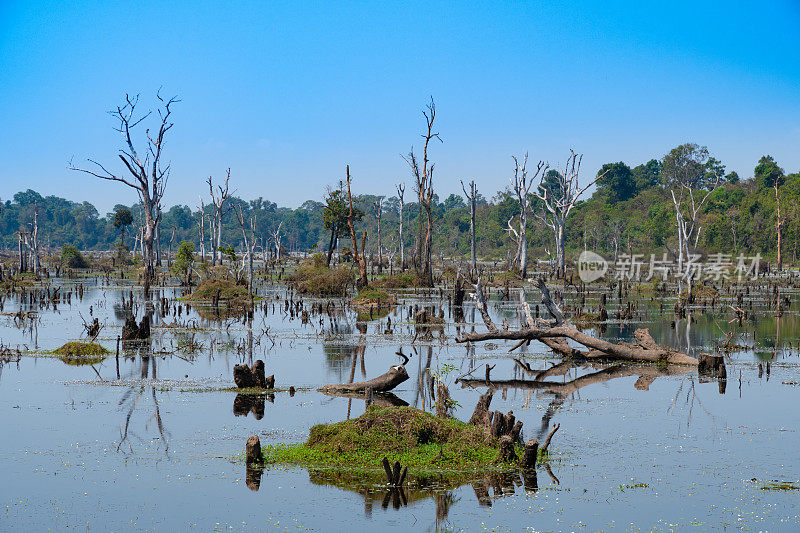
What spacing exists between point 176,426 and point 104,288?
40.4 metres

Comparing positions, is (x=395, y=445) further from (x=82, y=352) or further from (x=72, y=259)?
(x=72, y=259)

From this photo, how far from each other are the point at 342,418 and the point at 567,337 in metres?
8.19

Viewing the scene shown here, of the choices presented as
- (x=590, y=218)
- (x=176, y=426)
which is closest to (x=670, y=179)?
(x=590, y=218)

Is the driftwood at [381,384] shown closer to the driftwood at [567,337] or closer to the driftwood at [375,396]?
the driftwood at [375,396]

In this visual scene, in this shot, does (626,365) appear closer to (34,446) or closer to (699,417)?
(699,417)

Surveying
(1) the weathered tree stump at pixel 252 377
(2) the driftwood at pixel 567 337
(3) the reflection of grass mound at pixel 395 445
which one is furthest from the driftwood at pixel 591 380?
(3) the reflection of grass mound at pixel 395 445

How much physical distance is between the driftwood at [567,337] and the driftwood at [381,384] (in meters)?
3.86

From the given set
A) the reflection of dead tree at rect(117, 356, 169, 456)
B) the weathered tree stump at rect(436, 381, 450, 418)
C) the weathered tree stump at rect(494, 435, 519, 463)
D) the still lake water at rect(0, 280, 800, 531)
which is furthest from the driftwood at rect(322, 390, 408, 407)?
the weathered tree stump at rect(494, 435, 519, 463)

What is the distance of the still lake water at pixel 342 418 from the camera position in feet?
31.9

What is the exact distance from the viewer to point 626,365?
20750 mm

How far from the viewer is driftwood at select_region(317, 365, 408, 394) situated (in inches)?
644

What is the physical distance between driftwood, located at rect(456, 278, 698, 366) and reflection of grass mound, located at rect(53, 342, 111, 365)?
9235mm

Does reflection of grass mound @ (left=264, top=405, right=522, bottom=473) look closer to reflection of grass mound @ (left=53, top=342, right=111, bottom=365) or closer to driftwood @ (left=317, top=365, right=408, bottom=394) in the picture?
driftwood @ (left=317, top=365, right=408, bottom=394)

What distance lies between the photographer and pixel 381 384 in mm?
16578
